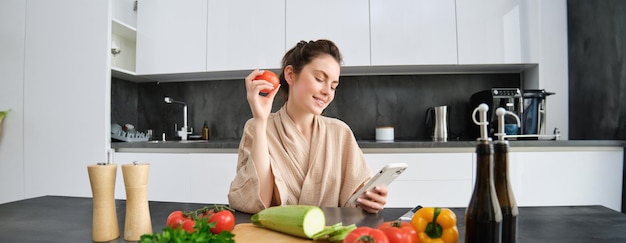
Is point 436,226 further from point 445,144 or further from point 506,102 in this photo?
point 506,102

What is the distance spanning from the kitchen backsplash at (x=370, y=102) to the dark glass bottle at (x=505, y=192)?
235 cm

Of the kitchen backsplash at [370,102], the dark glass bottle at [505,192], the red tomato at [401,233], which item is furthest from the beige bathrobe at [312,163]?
the kitchen backsplash at [370,102]

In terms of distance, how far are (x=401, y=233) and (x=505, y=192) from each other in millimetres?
201

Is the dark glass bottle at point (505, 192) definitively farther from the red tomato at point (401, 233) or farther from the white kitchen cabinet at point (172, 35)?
the white kitchen cabinet at point (172, 35)

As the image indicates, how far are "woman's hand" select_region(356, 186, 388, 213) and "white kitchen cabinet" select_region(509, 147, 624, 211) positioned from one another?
1574mm

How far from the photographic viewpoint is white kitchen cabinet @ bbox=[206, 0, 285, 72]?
2795mm

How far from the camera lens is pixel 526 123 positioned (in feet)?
8.23

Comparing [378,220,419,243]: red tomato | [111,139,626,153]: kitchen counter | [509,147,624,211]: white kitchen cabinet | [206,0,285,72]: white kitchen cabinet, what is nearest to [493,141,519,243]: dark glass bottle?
[378,220,419,243]: red tomato

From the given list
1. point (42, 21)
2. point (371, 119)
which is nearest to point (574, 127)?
point (371, 119)

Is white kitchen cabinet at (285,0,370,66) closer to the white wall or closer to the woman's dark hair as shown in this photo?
the woman's dark hair

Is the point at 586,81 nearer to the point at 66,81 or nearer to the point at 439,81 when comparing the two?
the point at 439,81

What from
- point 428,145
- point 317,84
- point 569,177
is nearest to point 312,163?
point 317,84

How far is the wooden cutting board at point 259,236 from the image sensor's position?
784 mm

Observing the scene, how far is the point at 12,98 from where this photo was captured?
275 cm
